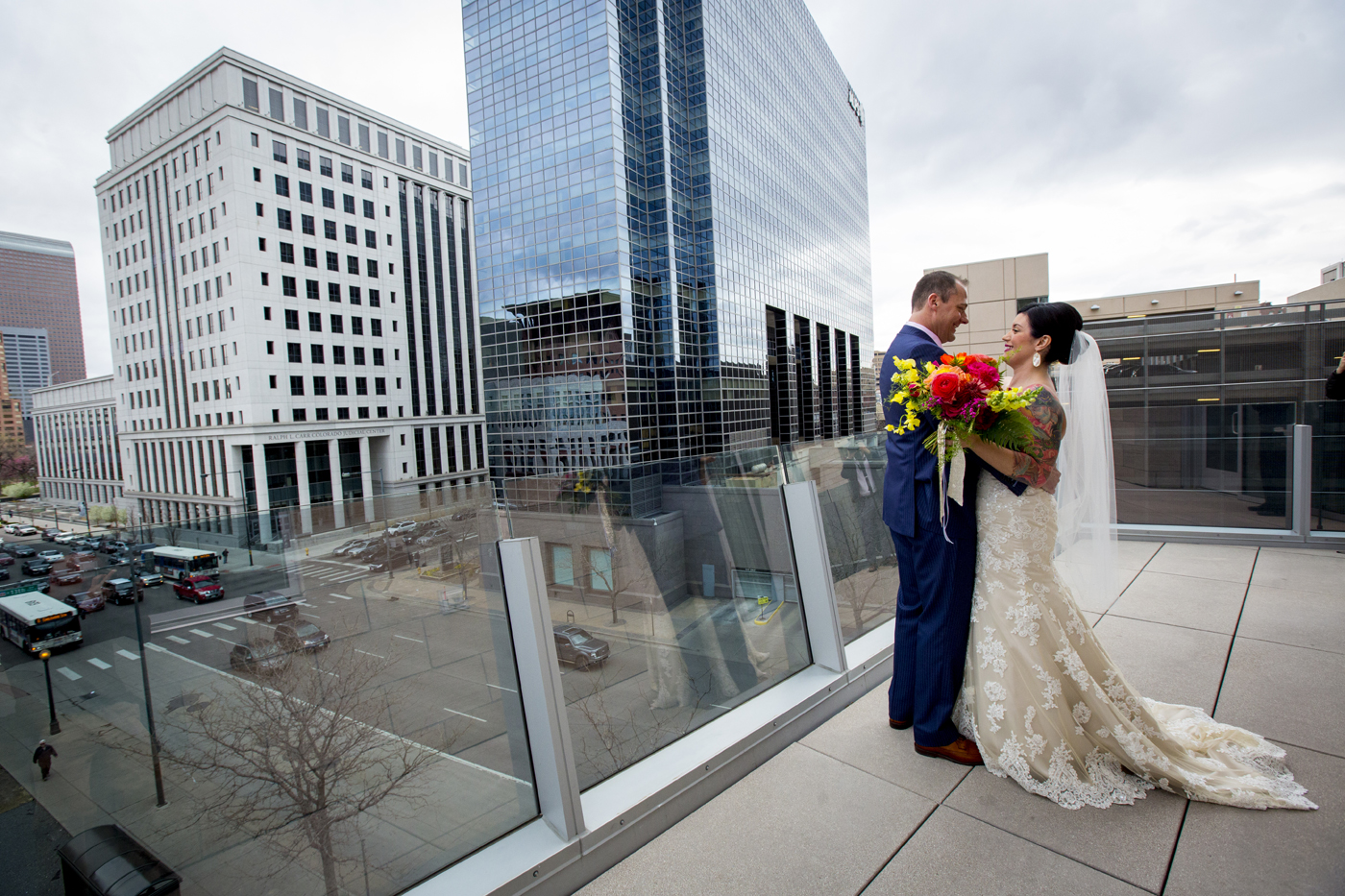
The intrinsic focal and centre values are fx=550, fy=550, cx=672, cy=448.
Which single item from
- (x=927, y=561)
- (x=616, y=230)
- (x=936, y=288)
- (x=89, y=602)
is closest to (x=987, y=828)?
(x=927, y=561)

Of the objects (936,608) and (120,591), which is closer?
(120,591)

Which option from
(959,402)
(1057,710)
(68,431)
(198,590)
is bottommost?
(1057,710)

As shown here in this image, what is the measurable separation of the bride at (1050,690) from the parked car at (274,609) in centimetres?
226

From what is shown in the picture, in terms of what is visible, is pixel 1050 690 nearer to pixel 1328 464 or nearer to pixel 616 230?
pixel 1328 464

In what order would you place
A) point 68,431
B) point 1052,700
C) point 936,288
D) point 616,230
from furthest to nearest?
point 616,230 < point 68,431 < point 936,288 < point 1052,700

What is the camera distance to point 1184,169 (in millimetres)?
11422

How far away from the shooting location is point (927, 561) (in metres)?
2.16

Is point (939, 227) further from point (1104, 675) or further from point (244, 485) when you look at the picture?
point (244, 485)

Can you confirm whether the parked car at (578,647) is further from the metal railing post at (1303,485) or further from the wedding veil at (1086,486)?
the metal railing post at (1303,485)

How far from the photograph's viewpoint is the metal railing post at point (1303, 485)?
5.29m

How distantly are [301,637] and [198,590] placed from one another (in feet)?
1.27

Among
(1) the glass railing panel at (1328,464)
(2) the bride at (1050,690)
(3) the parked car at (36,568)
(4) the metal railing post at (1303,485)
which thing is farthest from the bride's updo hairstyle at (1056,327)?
(1) the glass railing panel at (1328,464)

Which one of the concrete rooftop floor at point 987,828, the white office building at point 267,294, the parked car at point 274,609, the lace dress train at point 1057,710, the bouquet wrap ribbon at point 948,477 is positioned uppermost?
the white office building at point 267,294

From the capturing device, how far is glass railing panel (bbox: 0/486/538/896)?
1.31 metres
